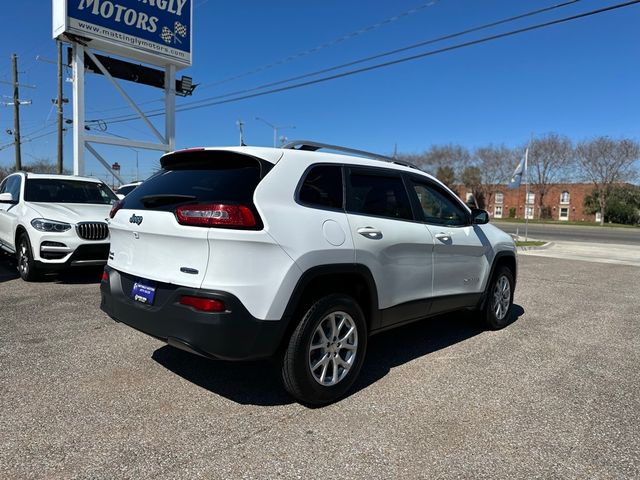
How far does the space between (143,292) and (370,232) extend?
1725mm

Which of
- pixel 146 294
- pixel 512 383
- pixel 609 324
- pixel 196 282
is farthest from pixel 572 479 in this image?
pixel 609 324

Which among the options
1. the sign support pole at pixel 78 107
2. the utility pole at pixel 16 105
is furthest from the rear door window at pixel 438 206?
the utility pole at pixel 16 105

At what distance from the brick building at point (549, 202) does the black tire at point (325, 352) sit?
6172 cm

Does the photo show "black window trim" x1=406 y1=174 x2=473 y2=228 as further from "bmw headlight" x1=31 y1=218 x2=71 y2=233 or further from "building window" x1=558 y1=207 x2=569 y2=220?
"building window" x1=558 y1=207 x2=569 y2=220

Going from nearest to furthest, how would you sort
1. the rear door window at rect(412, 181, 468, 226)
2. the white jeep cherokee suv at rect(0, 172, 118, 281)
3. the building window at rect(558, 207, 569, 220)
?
the rear door window at rect(412, 181, 468, 226) → the white jeep cherokee suv at rect(0, 172, 118, 281) → the building window at rect(558, 207, 569, 220)

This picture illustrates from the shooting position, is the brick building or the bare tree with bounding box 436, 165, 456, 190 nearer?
the brick building

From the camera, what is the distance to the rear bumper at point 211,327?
9.78ft

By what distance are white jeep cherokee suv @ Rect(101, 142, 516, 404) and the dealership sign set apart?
46.2 feet

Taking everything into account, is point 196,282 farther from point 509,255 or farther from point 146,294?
point 509,255

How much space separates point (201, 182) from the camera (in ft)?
11.3

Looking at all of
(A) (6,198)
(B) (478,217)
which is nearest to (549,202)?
(B) (478,217)

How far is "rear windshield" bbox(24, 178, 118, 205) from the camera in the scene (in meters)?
8.23

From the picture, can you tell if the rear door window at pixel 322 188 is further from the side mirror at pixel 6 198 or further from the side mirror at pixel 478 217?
the side mirror at pixel 6 198

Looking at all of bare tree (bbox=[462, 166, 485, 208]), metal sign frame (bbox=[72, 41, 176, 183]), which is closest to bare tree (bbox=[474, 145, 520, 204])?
bare tree (bbox=[462, 166, 485, 208])
